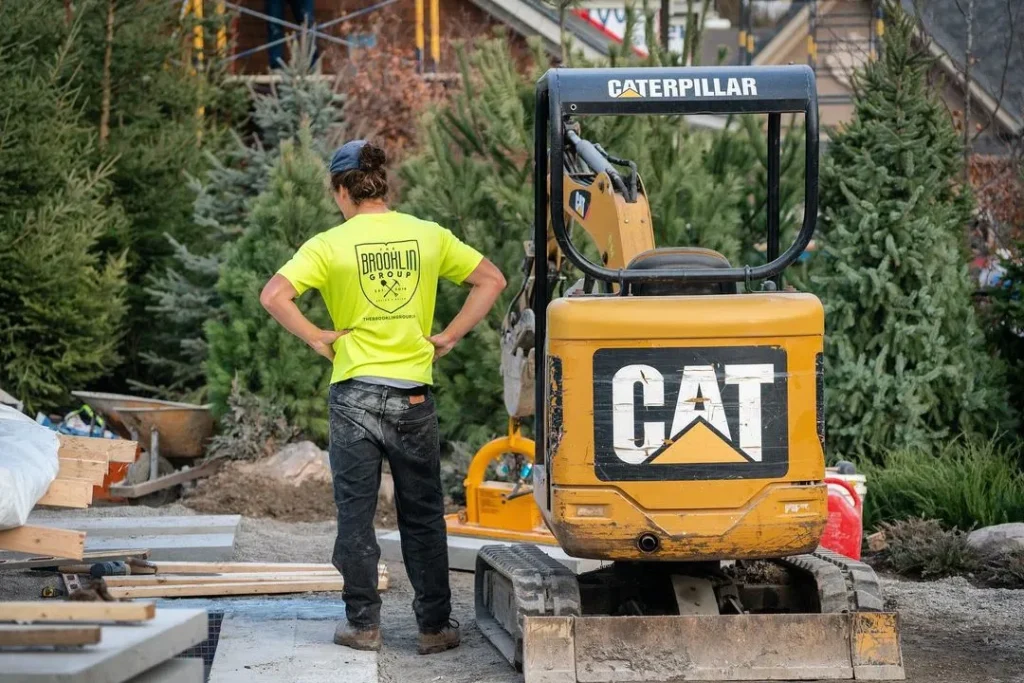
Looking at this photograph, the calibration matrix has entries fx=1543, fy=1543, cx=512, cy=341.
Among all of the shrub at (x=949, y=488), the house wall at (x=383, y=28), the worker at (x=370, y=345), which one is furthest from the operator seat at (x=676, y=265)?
the house wall at (x=383, y=28)

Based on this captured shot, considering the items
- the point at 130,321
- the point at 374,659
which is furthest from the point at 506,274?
the point at 374,659

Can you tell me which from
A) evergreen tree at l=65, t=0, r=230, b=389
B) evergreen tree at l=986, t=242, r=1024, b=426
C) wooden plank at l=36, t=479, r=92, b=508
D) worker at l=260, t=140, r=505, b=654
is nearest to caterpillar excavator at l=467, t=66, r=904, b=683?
worker at l=260, t=140, r=505, b=654

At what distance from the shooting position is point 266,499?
11.3 meters

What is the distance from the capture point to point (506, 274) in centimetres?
1134

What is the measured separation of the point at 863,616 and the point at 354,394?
232cm

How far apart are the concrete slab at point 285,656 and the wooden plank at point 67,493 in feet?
2.88

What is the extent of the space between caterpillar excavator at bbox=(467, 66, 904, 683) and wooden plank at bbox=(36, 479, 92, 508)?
199 cm

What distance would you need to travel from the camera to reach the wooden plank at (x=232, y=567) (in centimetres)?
819

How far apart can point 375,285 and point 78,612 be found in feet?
8.57

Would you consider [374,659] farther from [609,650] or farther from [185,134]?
[185,134]

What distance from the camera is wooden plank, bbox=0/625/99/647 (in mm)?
4102

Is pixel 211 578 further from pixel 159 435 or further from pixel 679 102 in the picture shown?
pixel 159 435

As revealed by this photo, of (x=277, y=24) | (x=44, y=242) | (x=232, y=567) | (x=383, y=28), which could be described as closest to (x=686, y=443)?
(x=232, y=567)

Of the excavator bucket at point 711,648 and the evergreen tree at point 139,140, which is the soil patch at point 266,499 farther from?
the excavator bucket at point 711,648
